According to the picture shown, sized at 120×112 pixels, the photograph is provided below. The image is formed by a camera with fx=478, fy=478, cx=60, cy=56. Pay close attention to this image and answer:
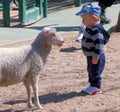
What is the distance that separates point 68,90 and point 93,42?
2.69ft

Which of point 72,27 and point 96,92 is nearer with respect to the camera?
point 96,92

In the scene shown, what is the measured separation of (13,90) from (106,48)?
3245 mm

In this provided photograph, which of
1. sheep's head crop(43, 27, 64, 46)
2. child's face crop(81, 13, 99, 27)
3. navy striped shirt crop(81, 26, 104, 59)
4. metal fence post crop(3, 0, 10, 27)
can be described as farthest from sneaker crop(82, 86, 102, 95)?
metal fence post crop(3, 0, 10, 27)

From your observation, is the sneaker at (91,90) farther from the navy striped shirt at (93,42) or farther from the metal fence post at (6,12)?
the metal fence post at (6,12)

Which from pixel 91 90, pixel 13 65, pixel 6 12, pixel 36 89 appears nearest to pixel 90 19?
pixel 91 90

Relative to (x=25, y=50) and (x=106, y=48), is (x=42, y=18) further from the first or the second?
(x=25, y=50)

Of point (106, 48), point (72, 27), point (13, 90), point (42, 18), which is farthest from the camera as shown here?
point (42, 18)

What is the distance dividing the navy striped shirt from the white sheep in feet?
2.16

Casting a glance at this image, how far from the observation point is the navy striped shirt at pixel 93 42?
240 inches

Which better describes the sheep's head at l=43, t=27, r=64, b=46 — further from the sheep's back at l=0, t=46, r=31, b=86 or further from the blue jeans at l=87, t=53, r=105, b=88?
the blue jeans at l=87, t=53, r=105, b=88

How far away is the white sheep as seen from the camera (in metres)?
5.32

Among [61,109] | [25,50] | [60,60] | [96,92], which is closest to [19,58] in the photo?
[25,50]

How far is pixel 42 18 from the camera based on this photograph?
44.2ft

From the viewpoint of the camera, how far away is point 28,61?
5.52m
